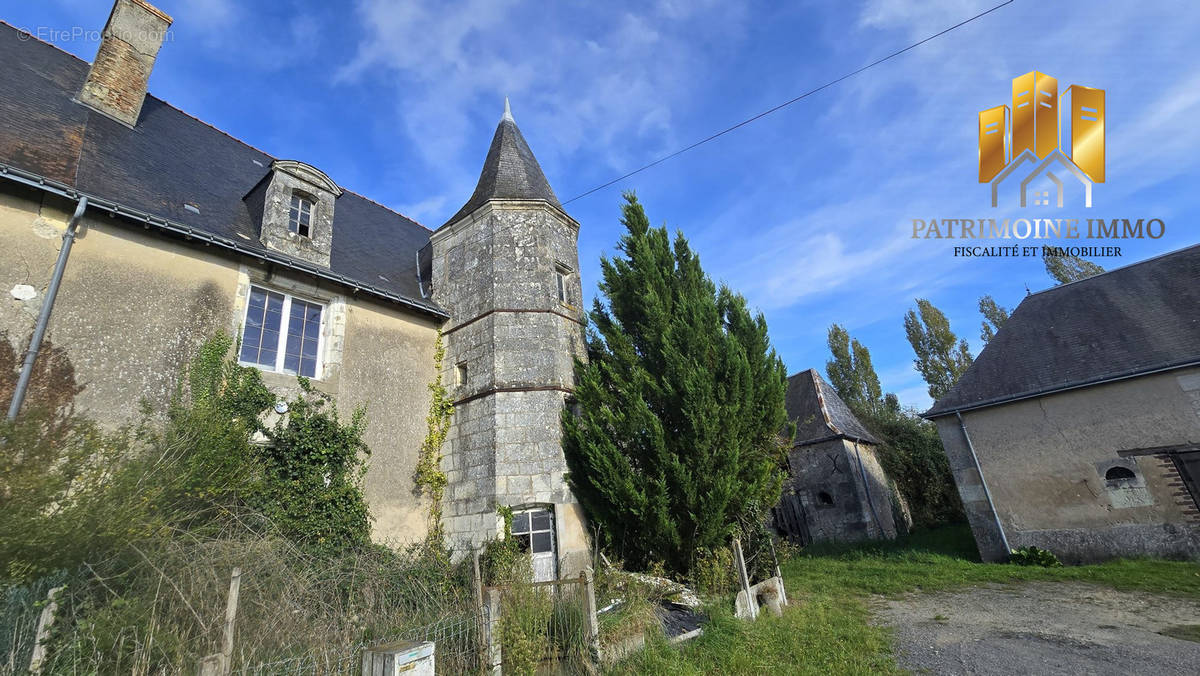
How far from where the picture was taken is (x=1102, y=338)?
30.2 feet

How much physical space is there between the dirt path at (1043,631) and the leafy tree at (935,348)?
1785 centimetres

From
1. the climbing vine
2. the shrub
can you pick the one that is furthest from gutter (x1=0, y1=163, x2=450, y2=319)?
the shrub

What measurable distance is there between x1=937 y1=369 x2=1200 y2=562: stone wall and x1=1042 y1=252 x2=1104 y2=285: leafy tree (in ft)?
48.3

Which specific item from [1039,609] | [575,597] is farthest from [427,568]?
[1039,609]

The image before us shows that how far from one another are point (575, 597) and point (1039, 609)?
547 centimetres

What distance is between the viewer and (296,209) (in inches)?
311

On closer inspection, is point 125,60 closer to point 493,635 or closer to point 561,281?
point 561,281

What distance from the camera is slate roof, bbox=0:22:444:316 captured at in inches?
235

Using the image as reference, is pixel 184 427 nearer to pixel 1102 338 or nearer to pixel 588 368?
pixel 588 368

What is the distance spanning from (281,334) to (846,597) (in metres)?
8.79

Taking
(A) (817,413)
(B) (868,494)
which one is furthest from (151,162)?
(B) (868,494)

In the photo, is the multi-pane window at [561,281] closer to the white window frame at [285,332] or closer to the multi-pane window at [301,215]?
the white window frame at [285,332]

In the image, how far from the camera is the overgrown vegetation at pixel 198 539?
10.5 ft

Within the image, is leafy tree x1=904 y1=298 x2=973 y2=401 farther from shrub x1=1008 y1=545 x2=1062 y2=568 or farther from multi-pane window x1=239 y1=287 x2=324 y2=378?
multi-pane window x1=239 y1=287 x2=324 y2=378
